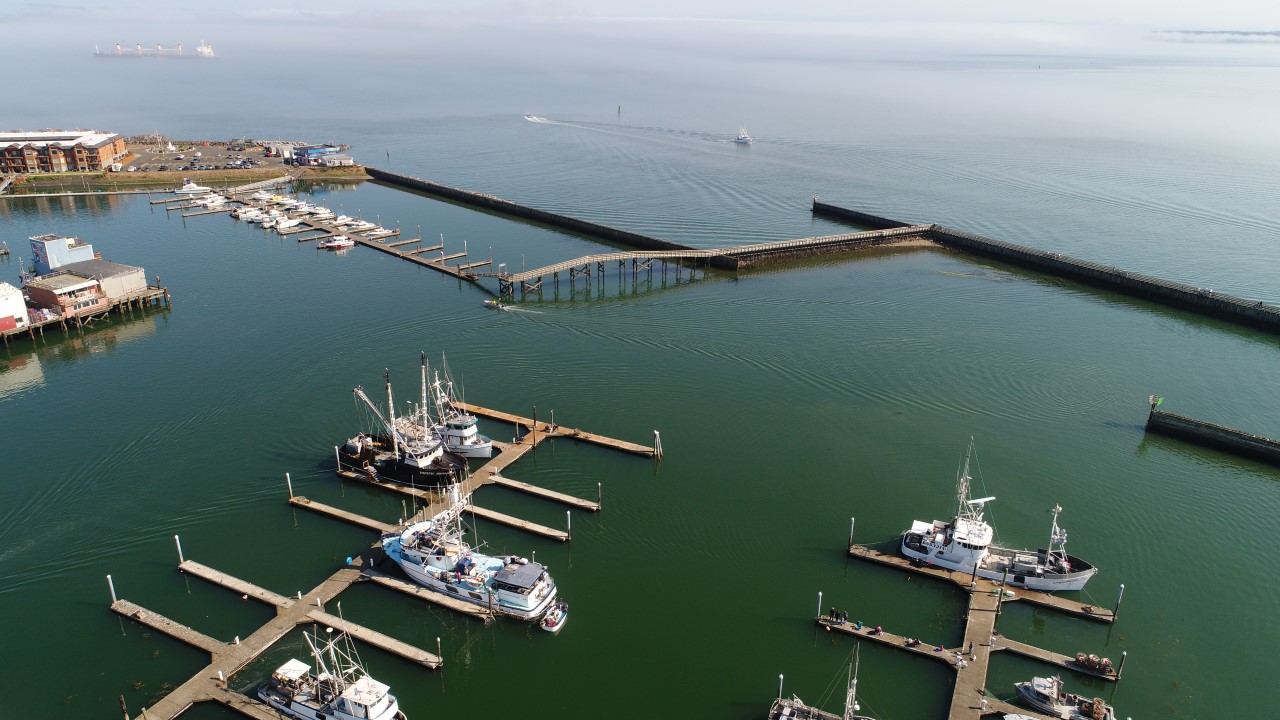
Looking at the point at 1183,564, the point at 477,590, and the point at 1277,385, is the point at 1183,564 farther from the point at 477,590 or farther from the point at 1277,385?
the point at 477,590

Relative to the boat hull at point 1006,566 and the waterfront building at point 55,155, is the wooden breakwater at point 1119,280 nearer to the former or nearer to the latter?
the boat hull at point 1006,566

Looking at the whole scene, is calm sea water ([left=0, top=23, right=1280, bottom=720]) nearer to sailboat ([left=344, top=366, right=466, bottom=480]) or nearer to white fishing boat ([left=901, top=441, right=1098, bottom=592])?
white fishing boat ([left=901, top=441, right=1098, bottom=592])

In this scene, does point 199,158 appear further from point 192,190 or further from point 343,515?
point 343,515

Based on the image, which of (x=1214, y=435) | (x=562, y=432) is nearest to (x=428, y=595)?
(x=562, y=432)

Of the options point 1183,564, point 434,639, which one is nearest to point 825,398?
point 1183,564

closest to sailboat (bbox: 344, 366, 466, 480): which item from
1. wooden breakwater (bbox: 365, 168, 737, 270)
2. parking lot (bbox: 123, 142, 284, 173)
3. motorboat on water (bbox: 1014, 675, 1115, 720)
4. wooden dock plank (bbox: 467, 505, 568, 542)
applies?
wooden dock plank (bbox: 467, 505, 568, 542)

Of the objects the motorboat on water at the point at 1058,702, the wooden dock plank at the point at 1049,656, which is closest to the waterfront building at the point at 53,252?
the wooden dock plank at the point at 1049,656

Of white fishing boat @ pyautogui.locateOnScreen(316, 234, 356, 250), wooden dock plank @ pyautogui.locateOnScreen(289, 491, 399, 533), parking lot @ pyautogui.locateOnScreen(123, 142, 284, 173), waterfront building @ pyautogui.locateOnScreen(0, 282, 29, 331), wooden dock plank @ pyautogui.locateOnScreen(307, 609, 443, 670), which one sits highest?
parking lot @ pyautogui.locateOnScreen(123, 142, 284, 173)
